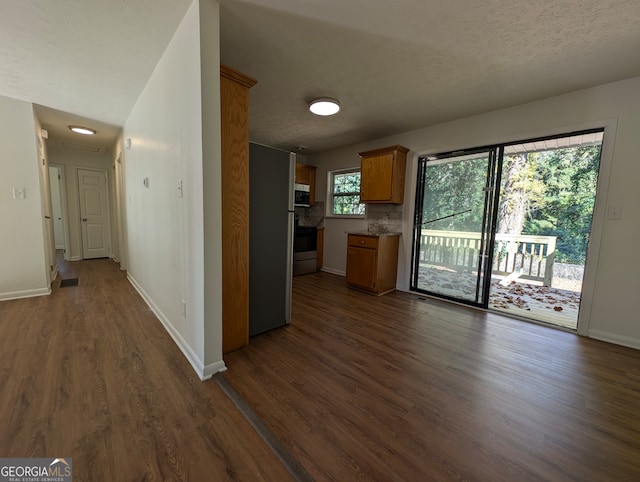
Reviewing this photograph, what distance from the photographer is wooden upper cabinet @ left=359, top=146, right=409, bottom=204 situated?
11.8 ft

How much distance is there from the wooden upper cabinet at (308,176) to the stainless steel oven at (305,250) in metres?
0.85

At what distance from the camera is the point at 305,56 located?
2021 millimetres

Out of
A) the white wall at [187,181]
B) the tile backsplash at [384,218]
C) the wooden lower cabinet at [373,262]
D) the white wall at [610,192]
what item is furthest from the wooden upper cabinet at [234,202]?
the white wall at [610,192]

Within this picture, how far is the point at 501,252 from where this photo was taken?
14.7 feet

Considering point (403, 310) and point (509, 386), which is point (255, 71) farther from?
point (509, 386)

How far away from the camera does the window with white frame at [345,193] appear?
459 centimetres

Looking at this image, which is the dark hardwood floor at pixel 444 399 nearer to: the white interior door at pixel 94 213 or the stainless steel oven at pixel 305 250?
the stainless steel oven at pixel 305 250

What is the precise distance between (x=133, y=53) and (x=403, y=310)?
3648mm

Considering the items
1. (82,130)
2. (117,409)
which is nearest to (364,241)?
(117,409)

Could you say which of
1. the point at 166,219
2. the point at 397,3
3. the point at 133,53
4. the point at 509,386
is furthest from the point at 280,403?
the point at 133,53

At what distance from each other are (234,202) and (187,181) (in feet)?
1.09

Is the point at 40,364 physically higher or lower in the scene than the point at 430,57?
lower

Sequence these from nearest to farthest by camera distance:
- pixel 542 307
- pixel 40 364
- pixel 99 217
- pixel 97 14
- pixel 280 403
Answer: pixel 280 403, pixel 97 14, pixel 40 364, pixel 542 307, pixel 99 217

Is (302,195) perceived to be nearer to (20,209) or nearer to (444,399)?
(20,209)
